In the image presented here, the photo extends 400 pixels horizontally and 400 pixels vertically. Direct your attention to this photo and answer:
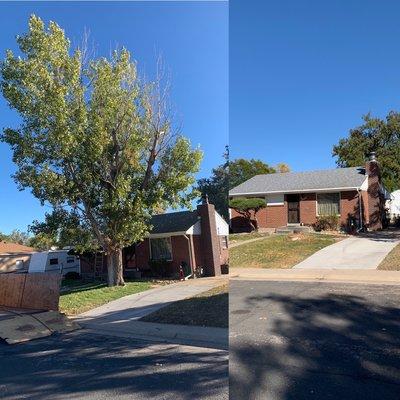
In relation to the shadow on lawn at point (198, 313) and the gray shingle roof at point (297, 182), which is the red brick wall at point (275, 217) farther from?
the shadow on lawn at point (198, 313)

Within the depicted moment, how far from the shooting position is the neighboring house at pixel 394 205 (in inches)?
710

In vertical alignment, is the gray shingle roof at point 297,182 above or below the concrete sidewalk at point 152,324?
above

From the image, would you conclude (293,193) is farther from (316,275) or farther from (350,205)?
(350,205)

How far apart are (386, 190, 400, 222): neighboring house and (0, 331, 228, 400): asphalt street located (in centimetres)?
1149

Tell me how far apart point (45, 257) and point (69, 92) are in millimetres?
23101

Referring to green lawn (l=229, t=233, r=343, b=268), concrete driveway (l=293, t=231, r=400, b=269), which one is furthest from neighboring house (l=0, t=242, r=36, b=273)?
green lawn (l=229, t=233, r=343, b=268)

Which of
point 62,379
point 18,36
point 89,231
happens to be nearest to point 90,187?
point 89,231

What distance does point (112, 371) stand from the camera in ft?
24.2

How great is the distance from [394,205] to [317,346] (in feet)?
73.2

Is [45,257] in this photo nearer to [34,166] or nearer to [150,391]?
[34,166]

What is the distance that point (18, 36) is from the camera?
683 inches

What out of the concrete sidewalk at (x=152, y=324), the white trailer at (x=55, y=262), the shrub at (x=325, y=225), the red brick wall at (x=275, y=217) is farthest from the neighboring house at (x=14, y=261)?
the red brick wall at (x=275, y=217)

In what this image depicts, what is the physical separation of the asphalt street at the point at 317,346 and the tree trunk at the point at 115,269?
44.6ft

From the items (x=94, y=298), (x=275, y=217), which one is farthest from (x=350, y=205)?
(x=94, y=298)
